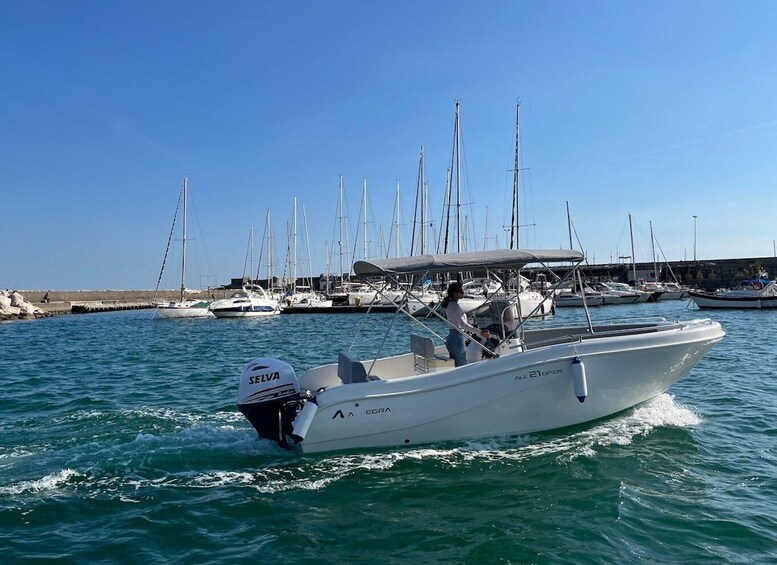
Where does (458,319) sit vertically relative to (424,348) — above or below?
above

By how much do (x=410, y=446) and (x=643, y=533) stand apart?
308 centimetres

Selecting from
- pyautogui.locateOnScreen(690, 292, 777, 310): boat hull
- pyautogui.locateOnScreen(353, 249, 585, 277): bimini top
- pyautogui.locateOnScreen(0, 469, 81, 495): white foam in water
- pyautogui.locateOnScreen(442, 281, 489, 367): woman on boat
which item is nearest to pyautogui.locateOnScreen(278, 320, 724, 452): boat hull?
pyautogui.locateOnScreen(442, 281, 489, 367): woman on boat

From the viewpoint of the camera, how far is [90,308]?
6228cm

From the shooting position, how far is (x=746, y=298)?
40469 mm

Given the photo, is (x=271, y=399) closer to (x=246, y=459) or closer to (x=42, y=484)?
(x=246, y=459)

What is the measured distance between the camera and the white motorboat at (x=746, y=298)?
40.3 m

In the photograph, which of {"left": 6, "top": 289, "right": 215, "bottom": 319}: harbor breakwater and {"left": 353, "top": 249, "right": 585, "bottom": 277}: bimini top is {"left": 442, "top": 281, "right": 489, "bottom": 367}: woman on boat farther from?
{"left": 6, "top": 289, "right": 215, "bottom": 319}: harbor breakwater

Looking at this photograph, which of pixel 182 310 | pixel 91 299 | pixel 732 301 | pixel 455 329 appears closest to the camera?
pixel 455 329

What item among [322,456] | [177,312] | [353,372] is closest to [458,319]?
[353,372]

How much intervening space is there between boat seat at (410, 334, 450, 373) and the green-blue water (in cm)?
160

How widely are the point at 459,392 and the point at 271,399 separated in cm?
241

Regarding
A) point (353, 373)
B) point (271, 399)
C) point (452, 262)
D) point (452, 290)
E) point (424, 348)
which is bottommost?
point (271, 399)

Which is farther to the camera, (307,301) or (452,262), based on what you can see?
(307,301)

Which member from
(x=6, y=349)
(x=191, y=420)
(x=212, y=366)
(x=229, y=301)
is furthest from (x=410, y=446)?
(x=229, y=301)
